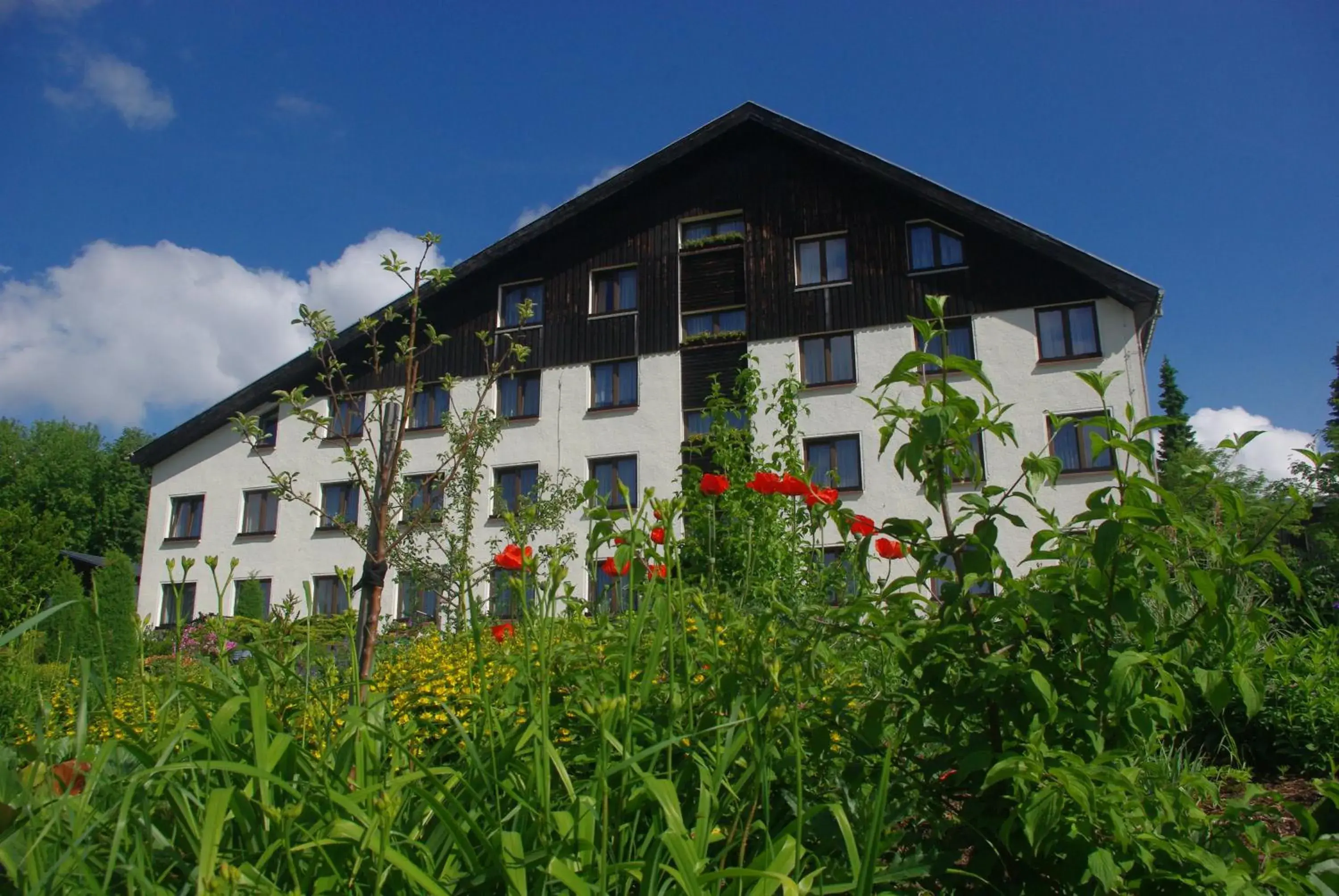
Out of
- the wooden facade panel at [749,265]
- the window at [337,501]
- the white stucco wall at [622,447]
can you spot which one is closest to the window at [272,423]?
the white stucco wall at [622,447]

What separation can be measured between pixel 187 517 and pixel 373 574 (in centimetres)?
2535

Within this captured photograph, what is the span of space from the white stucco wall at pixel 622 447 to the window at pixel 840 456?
203 millimetres

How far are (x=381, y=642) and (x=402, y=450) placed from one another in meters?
2.42

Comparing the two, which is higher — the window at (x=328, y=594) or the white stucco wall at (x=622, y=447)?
the white stucco wall at (x=622, y=447)

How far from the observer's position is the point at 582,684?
1666 mm

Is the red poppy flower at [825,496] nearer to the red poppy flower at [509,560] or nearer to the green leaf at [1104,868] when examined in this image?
the red poppy flower at [509,560]

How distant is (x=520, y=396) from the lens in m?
22.9

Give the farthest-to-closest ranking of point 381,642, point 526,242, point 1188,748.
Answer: point 526,242 → point 381,642 → point 1188,748

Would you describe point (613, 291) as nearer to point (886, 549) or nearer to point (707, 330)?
point (707, 330)

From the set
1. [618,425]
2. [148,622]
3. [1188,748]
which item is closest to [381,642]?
[148,622]

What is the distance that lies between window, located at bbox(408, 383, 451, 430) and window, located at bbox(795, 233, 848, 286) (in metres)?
9.37

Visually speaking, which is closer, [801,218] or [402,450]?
[402,450]

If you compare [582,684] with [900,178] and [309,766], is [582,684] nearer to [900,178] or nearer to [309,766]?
[309,766]

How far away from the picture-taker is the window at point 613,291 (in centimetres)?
2267
